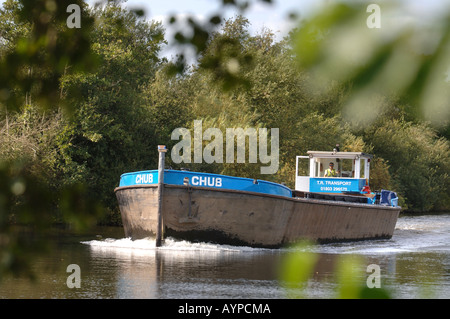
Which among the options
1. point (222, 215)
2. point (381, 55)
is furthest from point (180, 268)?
point (381, 55)

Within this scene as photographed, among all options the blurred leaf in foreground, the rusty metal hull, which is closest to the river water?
the rusty metal hull

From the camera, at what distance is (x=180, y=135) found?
32125 mm

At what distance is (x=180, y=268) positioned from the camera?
15328mm

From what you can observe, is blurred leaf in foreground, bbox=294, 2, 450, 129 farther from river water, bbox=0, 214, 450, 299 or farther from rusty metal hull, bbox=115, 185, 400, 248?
rusty metal hull, bbox=115, 185, 400, 248

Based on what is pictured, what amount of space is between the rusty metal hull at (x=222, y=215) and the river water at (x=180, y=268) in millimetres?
368

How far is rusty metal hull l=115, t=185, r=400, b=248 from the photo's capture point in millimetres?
19156

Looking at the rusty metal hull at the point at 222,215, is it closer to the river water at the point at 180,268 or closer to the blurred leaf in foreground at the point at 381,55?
the river water at the point at 180,268

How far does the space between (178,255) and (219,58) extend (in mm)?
14356

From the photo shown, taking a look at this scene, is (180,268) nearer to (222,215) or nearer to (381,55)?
(222,215)

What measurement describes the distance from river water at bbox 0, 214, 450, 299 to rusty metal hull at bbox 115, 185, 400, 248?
37cm

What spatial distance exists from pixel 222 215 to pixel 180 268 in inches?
162

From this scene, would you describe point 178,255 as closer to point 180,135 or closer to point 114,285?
point 114,285

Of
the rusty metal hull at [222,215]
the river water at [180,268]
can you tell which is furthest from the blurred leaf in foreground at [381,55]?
the rusty metal hull at [222,215]
